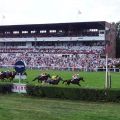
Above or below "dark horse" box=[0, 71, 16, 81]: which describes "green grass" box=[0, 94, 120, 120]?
below

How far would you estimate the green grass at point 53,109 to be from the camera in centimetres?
1438

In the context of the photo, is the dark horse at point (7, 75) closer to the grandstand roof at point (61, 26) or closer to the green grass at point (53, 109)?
the green grass at point (53, 109)

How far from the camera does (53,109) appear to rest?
1673cm

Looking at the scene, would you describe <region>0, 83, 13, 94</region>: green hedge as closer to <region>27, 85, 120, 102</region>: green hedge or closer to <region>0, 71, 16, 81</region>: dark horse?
<region>27, 85, 120, 102</region>: green hedge

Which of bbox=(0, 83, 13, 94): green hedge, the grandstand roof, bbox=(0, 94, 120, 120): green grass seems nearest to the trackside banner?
bbox=(0, 83, 13, 94): green hedge

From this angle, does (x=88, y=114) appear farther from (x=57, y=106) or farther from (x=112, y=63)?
(x=112, y=63)

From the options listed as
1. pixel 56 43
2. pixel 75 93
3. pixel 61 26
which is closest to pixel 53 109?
pixel 75 93

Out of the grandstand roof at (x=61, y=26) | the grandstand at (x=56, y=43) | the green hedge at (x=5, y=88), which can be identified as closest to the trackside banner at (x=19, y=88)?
the green hedge at (x=5, y=88)

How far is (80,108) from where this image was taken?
17094 millimetres

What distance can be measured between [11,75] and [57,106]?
603 inches

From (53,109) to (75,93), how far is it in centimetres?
348

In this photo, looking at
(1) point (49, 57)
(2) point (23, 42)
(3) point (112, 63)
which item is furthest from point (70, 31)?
(3) point (112, 63)

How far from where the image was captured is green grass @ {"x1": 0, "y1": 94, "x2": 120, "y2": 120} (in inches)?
566

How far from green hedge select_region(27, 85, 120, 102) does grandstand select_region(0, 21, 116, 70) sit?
4016cm
